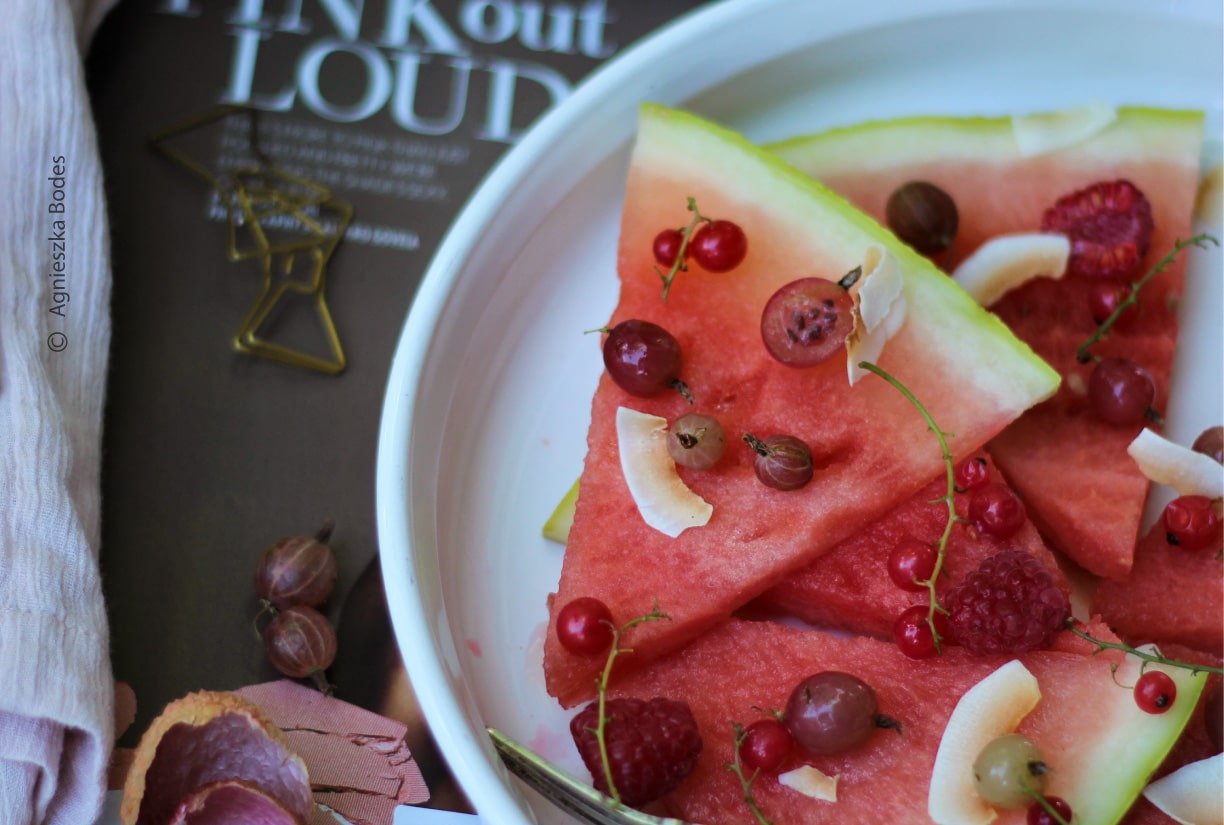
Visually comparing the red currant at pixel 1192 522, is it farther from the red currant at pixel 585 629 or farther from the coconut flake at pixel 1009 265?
the red currant at pixel 585 629

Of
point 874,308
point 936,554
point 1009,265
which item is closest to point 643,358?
point 874,308

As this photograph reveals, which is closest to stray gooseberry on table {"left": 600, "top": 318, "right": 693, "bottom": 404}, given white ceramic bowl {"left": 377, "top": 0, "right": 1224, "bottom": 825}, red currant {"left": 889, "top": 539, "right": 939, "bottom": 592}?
white ceramic bowl {"left": 377, "top": 0, "right": 1224, "bottom": 825}

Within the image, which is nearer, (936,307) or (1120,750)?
(1120,750)

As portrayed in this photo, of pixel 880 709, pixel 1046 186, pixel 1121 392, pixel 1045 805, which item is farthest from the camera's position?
pixel 1046 186

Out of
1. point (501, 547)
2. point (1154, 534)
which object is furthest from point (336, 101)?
point (1154, 534)

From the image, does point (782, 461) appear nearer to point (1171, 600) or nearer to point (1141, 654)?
point (1141, 654)

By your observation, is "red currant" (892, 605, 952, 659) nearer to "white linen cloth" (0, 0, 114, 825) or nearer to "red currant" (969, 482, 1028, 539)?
"red currant" (969, 482, 1028, 539)

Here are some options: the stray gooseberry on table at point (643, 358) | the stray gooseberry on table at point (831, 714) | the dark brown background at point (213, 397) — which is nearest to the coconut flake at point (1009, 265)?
the stray gooseberry on table at point (643, 358)
